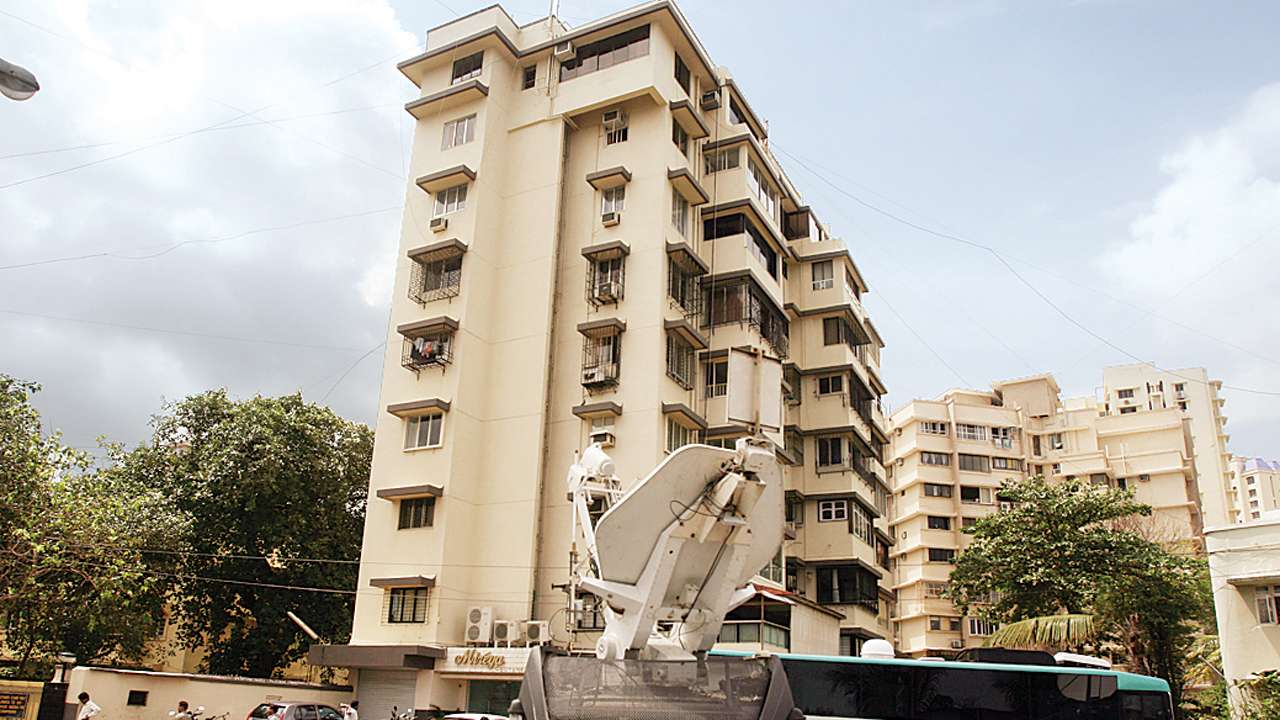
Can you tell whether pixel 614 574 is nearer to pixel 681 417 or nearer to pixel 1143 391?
pixel 681 417

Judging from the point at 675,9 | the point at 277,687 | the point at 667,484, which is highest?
the point at 675,9

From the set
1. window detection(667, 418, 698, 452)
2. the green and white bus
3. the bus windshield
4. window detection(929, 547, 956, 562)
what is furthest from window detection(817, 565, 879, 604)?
window detection(929, 547, 956, 562)

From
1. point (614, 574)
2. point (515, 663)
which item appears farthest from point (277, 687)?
point (614, 574)

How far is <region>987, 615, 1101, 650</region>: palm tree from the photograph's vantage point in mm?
29419

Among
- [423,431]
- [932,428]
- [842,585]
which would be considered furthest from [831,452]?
[932,428]

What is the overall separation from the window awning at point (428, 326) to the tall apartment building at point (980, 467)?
130ft

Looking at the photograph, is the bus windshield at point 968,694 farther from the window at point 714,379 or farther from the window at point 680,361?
the window at point 714,379

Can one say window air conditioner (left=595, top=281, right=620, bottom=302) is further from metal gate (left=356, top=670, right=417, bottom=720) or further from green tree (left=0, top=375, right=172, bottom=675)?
green tree (left=0, top=375, right=172, bottom=675)

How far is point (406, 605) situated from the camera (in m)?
30.8

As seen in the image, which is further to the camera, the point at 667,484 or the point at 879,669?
the point at 879,669

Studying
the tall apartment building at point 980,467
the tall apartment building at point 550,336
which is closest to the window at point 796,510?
the tall apartment building at point 550,336

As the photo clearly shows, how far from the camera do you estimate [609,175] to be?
3353 cm

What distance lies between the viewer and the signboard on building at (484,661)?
2853cm

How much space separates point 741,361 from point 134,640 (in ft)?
107
